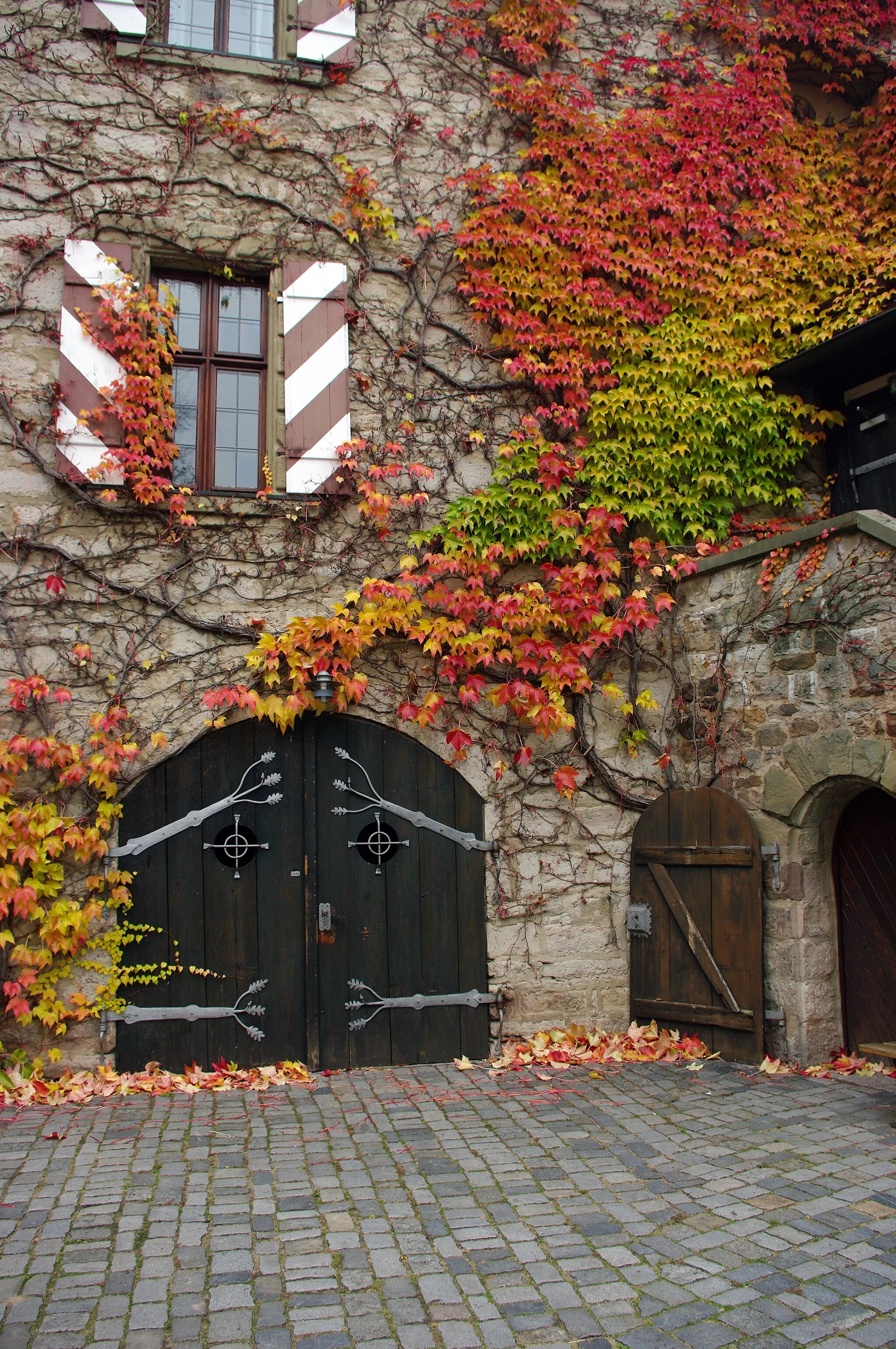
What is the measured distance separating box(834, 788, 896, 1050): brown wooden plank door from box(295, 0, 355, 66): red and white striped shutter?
5.67m

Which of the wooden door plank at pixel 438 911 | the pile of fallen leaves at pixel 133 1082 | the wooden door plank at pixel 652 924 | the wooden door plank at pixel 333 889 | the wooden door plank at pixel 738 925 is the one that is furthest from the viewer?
the wooden door plank at pixel 652 924

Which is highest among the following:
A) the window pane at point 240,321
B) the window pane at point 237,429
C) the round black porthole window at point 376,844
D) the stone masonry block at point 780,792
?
the window pane at point 240,321

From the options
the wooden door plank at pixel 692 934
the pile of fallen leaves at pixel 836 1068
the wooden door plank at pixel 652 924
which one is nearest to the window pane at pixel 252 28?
the wooden door plank at pixel 652 924

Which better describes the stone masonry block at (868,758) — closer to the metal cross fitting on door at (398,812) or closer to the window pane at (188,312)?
the metal cross fitting on door at (398,812)

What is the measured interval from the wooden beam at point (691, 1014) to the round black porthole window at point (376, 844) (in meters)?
1.78

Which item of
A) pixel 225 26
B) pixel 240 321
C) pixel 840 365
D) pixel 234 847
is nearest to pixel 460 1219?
pixel 234 847

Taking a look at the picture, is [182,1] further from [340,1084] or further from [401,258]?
[340,1084]

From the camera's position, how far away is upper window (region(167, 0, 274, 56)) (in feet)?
19.6

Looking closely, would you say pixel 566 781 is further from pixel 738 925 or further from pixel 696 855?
pixel 738 925

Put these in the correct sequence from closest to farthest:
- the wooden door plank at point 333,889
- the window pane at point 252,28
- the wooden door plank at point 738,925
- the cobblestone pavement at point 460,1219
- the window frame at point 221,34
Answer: the cobblestone pavement at point 460,1219
the wooden door plank at point 738,925
the wooden door plank at point 333,889
the window frame at point 221,34
the window pane at point 252,28

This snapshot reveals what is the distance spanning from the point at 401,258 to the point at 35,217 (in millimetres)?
2194

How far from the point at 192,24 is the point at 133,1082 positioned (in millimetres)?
6433

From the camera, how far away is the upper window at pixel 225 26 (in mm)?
5969

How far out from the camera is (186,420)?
18.8 ft
